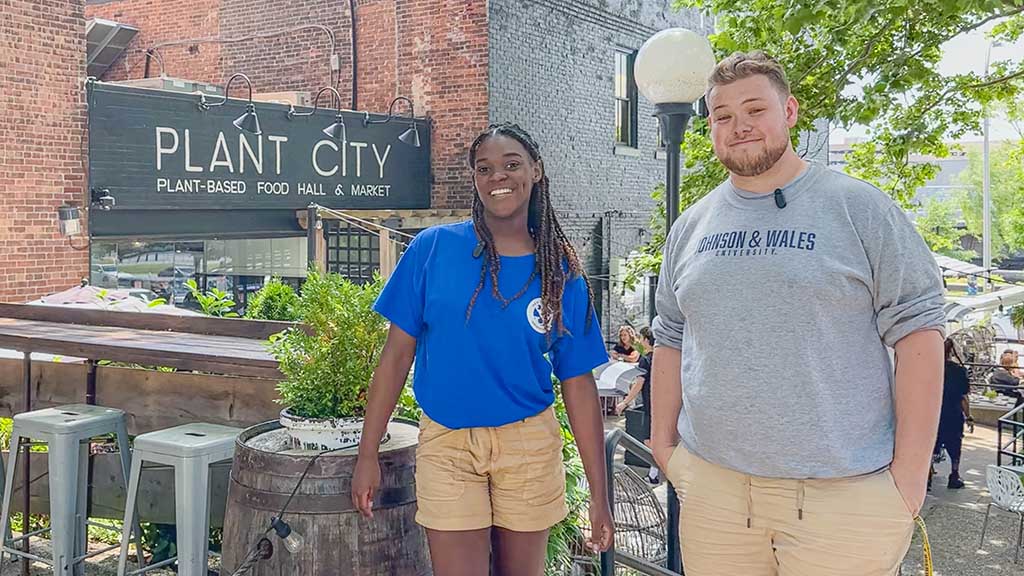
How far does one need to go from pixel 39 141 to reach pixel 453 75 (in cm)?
521

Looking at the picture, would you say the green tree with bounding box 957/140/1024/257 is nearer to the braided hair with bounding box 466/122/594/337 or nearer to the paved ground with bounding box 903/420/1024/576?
the paved ground with bounding box 903/420/1024/576

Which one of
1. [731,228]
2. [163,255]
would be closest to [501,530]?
[731,228]

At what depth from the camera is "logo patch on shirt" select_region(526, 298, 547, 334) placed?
2592mm

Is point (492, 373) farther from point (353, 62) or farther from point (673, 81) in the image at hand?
point (353, 62)

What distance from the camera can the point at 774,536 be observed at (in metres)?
2.23

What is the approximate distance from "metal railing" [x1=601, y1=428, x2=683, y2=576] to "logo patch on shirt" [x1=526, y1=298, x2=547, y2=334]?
1.66ft

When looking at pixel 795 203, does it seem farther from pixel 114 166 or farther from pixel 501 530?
pixel 114 166

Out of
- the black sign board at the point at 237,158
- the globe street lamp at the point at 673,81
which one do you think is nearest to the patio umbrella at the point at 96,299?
the black sign board at the point at 237,158

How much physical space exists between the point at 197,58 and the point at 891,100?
420 inches

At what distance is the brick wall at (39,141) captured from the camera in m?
9.00

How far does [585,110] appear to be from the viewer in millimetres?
14055

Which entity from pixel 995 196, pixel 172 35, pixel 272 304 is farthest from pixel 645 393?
pixel 995 196

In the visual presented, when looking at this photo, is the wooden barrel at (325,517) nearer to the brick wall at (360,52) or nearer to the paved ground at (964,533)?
the paved ground at (964,533)

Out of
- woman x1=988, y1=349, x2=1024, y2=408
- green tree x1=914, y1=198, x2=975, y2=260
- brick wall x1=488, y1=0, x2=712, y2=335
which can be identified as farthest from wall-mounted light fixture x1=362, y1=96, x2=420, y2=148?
green tree x1=914, y1=198, x2=975, y2=260
